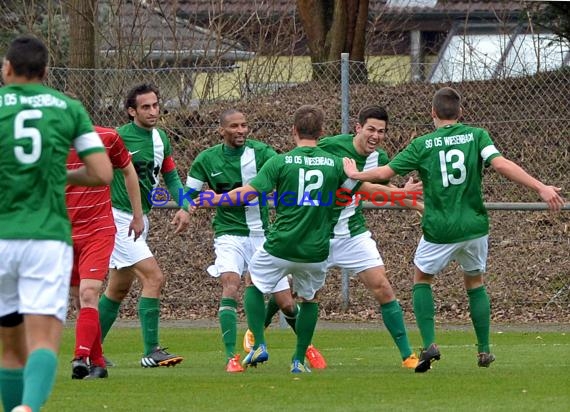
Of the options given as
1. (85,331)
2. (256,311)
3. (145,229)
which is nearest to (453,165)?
(256,311)

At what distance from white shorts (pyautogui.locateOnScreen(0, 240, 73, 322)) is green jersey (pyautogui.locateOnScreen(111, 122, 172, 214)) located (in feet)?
15.0

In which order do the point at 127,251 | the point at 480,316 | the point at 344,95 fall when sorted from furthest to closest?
the point at 344,95, the point at 127,251, the point at 480,316

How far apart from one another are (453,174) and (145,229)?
2.64 m

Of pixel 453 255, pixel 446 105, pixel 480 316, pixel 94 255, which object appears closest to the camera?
pixel 94 255

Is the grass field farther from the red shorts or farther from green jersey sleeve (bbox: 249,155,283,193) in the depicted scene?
green jersey sleeve (bbox: 249,155,283,193)

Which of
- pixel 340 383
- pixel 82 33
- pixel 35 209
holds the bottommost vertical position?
pixel 340 383

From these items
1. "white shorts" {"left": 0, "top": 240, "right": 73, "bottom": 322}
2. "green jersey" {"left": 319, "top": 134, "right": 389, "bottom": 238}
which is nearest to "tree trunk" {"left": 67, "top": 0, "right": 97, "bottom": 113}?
"green jersey" {"left": 319, "top": 134, "right": 389, "bottom": 238}

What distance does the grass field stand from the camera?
318 inches

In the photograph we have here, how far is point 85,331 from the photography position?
31.8 ft

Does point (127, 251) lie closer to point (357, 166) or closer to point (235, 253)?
point (235, 253)

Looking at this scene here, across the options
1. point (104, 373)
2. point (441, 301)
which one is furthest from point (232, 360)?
point (441, 301)

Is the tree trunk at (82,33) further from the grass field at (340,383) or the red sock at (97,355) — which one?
the red sock at (97,355)

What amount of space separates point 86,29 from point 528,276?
773 cm

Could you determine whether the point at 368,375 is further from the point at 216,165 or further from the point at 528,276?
the point at 528,276
